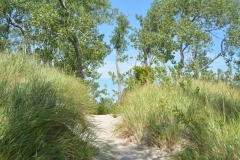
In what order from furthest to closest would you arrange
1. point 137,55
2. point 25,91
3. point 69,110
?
point 137,55, point 69,110, point 25,91

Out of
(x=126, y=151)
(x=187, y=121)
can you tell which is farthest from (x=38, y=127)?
(x=187, y=121)

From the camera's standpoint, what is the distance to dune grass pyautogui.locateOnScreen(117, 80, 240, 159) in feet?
11.4

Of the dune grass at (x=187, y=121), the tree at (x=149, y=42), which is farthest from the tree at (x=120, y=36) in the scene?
the dune grass at (x=187, y=121)

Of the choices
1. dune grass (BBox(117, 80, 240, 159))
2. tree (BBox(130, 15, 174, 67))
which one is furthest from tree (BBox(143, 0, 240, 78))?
dune grass (BBox(117, 80, 240, 159))

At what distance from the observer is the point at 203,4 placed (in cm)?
2495

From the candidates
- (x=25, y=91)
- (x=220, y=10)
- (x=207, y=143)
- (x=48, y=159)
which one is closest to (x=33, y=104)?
(x=25, y=91)

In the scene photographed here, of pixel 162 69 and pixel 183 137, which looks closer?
pixel 183 137

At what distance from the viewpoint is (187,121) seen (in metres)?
4.42

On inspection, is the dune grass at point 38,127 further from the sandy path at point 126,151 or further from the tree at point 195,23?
the tree at point 195,23

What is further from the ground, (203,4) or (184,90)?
(203,4)

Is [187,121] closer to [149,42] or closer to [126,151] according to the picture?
[126,151]

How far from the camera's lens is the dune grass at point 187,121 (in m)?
3.48

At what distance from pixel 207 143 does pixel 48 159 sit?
214cm

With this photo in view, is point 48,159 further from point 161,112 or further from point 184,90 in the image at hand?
point 184,90
